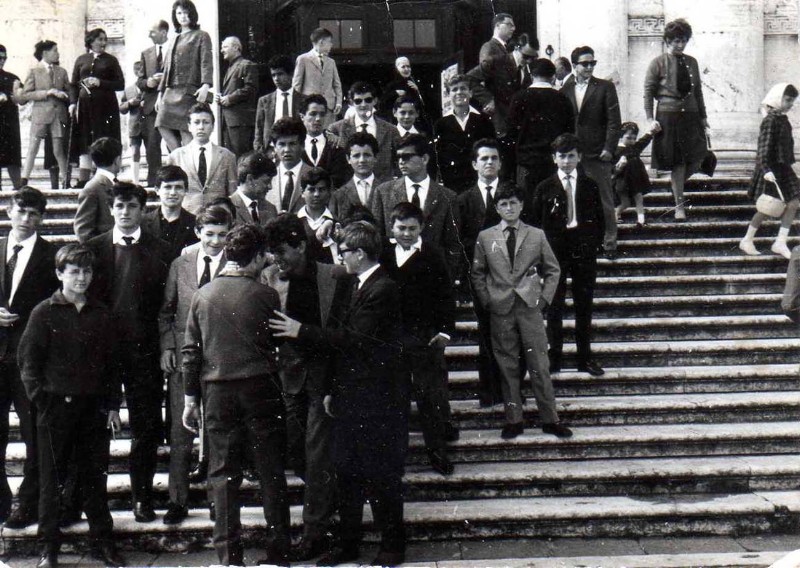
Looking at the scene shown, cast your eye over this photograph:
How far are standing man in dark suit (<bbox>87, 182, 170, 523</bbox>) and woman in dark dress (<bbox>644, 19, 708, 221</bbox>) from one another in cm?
617

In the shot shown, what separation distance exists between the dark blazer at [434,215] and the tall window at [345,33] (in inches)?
221

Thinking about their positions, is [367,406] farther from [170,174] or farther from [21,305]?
[21,305]

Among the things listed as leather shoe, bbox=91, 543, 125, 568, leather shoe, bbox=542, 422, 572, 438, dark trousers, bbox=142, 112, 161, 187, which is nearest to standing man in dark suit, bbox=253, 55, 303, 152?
dark trousers, bbox=142, 112, 161, 187

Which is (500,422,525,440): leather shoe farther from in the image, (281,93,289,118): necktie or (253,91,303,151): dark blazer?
(281,93,289,118): necktie

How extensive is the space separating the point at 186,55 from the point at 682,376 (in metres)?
5.67

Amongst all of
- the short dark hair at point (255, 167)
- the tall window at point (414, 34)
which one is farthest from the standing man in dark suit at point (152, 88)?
the short dark hair at point (255, 167)

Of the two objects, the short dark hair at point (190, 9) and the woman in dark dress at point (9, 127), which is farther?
the woman in dark dress at point (9, 127)

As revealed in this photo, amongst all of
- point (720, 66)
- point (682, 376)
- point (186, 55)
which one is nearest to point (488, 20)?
point (720, 66)

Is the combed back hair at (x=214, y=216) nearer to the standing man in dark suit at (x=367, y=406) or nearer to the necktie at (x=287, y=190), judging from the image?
the standing man in dark suit at (x=367, y=406)

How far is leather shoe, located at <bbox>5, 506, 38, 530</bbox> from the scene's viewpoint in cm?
658

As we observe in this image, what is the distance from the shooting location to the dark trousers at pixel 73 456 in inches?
244

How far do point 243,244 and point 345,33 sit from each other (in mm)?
7740

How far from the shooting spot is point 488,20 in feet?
44.3

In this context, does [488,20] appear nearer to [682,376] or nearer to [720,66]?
[720,66]
